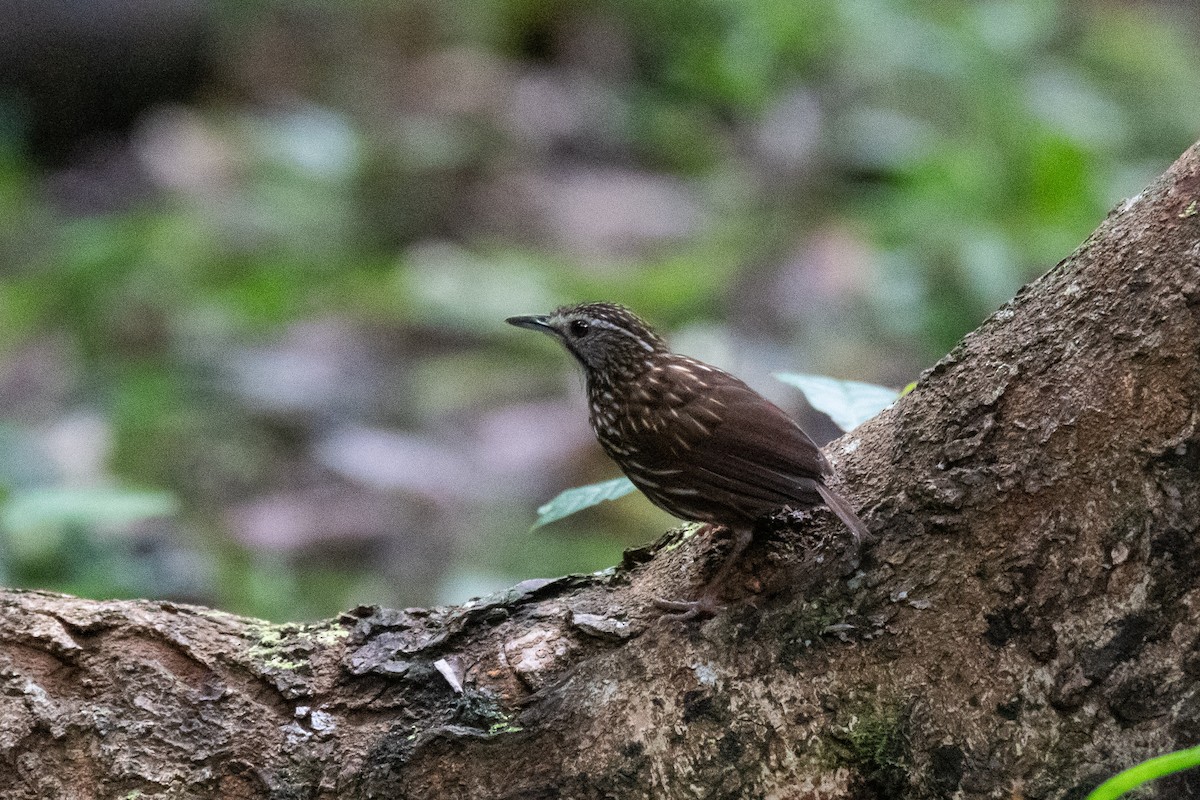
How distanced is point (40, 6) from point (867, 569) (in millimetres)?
8938

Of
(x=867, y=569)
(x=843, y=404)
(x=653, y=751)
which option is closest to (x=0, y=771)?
(x=653, y=751)

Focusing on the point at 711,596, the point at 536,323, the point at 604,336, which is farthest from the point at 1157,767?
the point at 536,323

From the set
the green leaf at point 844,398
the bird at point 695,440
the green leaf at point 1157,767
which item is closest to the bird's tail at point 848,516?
the bird at point 695,440

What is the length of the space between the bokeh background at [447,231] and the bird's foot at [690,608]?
5.45 ft

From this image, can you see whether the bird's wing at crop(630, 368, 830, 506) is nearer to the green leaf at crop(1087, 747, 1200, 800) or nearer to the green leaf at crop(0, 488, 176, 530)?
the green leaf at crop(1087, 747, 1200, 800)

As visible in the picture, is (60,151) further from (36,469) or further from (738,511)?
(738,511)

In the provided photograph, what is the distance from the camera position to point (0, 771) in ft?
8.05

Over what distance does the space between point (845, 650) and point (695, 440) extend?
596 mm

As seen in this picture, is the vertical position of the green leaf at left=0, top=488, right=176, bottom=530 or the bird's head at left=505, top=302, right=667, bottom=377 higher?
the green leaf at left=0, top=488, right=176, bottom=530

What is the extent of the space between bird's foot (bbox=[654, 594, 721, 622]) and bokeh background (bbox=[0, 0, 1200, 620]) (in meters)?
1.66

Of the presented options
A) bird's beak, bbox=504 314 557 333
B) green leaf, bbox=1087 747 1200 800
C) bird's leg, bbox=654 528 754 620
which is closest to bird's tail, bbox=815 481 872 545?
bird's leg, bbox=654 528 754 620

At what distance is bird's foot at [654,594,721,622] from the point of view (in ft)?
8.22

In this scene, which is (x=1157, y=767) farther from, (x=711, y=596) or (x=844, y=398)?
(x=844, y=398)

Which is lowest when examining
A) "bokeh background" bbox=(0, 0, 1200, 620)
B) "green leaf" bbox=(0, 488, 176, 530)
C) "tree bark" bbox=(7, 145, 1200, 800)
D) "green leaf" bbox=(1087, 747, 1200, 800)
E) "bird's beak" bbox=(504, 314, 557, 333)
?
"green leaf" bbox=(1087, 747, 1200, 800)
